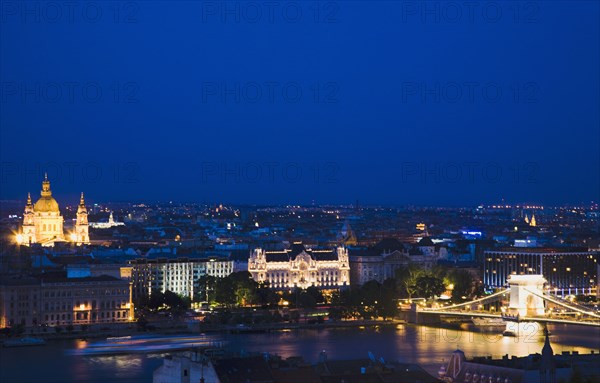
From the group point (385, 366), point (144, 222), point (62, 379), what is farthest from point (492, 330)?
point (144, 222)

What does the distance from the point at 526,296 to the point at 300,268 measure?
318 inches

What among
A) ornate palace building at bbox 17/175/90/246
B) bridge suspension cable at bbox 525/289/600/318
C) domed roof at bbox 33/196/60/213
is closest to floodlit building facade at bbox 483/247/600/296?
bridge suspension cable at bbox 525/289/600/318

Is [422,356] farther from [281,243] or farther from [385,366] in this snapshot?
[281,243]

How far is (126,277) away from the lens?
35156 mm

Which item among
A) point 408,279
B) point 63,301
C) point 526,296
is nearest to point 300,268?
point 408,279

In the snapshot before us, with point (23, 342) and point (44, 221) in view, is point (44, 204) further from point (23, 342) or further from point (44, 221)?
point (23, 342)

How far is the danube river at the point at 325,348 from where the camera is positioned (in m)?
23.3

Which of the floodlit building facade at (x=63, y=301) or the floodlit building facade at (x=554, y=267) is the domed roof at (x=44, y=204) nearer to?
the floodlit building facade at (x=554, y=267)

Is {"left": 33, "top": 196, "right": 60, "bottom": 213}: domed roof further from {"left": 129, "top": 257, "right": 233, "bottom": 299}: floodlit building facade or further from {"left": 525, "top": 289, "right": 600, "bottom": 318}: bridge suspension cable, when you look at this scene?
{"left": 525, "top": 289, "right": 600, "bottom": 318}: bridge suspension cable

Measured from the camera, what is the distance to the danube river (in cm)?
2328

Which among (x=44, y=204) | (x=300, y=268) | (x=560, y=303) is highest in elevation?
(x=44, y=204)

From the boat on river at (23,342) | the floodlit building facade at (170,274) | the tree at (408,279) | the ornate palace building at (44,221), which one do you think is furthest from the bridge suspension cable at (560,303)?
the ornate palace building at (44,221)

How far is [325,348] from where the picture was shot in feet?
86.4

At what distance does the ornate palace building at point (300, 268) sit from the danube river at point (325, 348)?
872 cm
